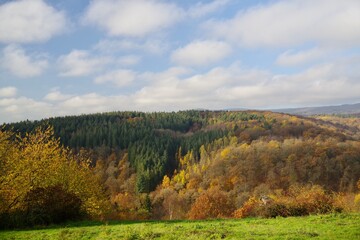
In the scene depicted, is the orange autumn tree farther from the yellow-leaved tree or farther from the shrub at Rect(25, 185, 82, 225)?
the shrub at Rect(25, 185, 82, 225)

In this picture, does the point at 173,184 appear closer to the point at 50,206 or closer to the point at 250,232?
the point at 50,206

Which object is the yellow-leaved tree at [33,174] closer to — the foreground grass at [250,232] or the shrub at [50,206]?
the shrub at [50,206]

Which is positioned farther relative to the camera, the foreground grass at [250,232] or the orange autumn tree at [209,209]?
the orange autumn tree at [209,209]

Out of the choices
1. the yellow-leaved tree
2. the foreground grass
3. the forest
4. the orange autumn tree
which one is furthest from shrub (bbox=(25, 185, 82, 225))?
the orange autumn tree

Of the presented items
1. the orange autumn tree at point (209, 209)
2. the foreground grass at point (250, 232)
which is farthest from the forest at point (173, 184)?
the foreground grass at point (250, 232)

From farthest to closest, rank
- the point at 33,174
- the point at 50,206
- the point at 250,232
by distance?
the point at 33,174 < the point at 50,206 < the point at 250,232

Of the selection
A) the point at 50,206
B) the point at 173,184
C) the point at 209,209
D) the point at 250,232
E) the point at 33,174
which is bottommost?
the point at 173,184

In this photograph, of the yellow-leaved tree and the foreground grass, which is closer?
the foreground grass

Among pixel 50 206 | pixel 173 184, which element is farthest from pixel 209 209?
pixel 173 184

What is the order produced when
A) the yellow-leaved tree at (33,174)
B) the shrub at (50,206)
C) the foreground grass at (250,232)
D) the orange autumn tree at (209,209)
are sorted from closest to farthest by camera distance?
the foreground grass at (250,232) → the shrub at (50,206) → the yellow-leaved tree at (33,174) → the orange autumn tree at (209,209)

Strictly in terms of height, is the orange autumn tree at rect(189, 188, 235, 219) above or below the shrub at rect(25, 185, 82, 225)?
below

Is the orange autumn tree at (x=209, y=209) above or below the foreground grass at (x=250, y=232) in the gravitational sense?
below

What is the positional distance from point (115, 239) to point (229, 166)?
519ft

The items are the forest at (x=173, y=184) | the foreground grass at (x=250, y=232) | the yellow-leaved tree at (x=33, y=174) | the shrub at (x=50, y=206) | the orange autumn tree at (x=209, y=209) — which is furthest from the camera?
the orange autumn tree at (x=209, y=209)
